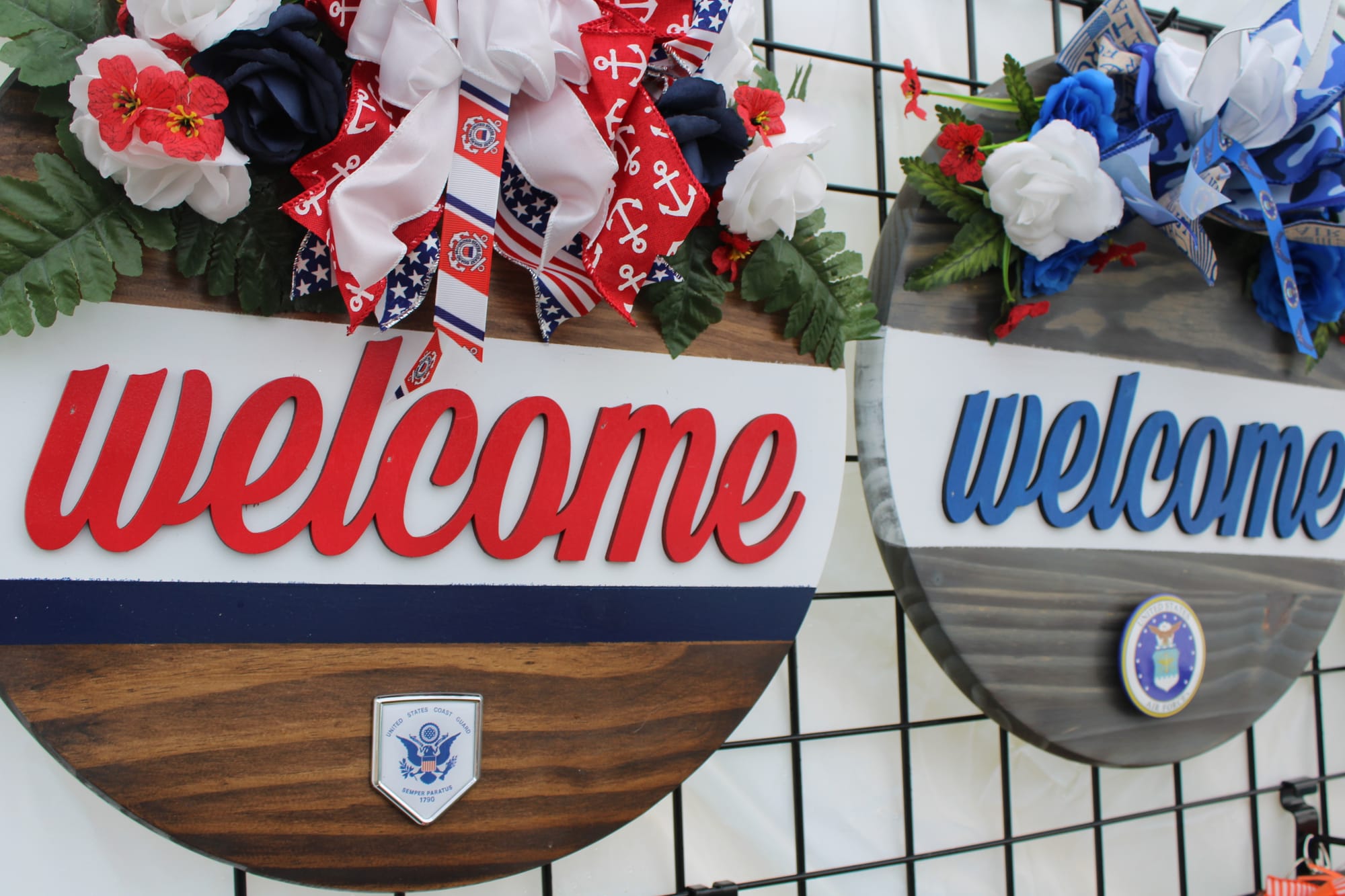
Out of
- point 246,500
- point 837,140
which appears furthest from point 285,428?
point 837,140

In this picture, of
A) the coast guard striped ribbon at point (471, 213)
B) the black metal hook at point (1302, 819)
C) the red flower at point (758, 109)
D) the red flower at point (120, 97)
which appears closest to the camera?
the red flower at point (120, 97)

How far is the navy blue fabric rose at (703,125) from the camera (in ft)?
2.62

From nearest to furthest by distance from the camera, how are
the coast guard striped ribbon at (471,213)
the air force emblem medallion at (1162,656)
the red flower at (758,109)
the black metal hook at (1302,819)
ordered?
the coast guard striped ribbon at (471,213), the red flower at (758,109), the air force emblem medallion at (1162,656), the black metal hook at (1302,819)

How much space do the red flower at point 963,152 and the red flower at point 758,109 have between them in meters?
0.27

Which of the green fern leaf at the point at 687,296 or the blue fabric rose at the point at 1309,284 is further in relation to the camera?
the blue fabric rose at the point at 1309,284

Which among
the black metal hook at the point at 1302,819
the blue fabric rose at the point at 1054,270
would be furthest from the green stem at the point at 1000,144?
the black metal hook at the point at 1302,819

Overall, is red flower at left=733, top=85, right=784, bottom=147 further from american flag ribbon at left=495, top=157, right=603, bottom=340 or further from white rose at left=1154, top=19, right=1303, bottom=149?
white rose at left=1154, top=19, right=1303, bottom=149

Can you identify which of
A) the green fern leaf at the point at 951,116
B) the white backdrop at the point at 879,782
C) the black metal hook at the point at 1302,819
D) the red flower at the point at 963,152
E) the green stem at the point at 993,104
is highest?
the green stem at the point at 993,104

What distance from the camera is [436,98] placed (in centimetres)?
72

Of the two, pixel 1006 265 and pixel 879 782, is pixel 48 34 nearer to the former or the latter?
pixel 1006 265

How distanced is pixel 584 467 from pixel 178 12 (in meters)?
0.48

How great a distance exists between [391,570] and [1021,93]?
89cm

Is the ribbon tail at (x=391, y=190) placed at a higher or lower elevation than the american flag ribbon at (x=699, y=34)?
lower

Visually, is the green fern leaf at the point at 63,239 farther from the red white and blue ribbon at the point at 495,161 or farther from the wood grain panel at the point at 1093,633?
the wood grain panel at the point at 1093,633
